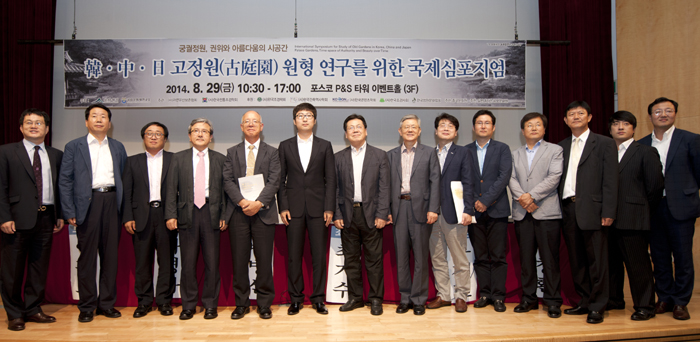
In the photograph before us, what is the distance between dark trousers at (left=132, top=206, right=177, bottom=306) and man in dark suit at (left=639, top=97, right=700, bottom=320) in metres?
3.71

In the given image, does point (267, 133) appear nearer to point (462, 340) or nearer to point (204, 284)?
point (204, 284)

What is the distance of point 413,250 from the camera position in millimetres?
3057

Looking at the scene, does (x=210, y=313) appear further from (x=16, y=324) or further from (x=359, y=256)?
(x=16, y=324)

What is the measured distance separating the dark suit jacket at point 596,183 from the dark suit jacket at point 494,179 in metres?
0.49

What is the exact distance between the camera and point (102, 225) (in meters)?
2.95

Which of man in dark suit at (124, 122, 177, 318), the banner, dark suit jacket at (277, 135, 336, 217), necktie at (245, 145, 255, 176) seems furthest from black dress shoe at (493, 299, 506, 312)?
man in dark suit at (124, 122, 177, 318)

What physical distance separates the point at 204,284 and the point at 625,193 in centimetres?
321

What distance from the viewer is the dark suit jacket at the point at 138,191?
2.97 m

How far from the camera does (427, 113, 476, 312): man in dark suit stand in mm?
3029

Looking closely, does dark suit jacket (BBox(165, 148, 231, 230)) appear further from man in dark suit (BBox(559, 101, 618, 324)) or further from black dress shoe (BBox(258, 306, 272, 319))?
man in dark suit (BBox(559, 101, 618, 324))

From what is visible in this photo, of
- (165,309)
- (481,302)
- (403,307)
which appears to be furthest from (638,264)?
(165,309)

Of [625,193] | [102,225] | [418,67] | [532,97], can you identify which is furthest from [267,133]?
[625,193]

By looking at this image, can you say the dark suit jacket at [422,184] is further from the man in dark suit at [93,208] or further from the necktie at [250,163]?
the man in dark suit at [93,208]

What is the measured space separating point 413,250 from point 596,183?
1.41 m
